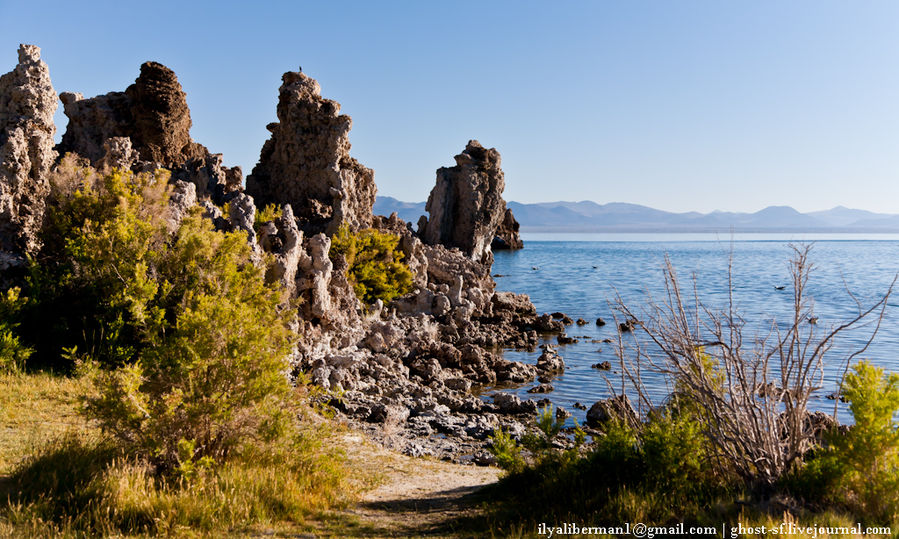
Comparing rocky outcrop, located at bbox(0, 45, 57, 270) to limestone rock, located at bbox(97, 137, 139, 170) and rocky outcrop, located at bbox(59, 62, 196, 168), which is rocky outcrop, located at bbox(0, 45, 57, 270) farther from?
rocky outcrop, located at bbox(59, 62, 196, 168)

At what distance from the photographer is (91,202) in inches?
626

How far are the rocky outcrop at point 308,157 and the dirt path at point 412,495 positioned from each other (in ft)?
62.2

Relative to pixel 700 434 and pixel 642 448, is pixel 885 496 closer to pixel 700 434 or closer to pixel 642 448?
pixel 700 434

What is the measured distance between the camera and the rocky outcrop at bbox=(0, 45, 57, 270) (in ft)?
52.5

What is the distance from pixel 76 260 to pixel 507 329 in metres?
20.5

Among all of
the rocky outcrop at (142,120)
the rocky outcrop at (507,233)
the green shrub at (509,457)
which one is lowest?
the green shrub at (509,457)

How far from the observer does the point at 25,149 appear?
53.8ft

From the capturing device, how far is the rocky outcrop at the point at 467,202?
81.1 m

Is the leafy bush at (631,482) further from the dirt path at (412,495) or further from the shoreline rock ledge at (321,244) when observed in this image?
the shoreline rock ledge at (321,244)

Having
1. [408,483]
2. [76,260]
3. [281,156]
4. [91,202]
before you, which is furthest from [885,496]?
[281,156]

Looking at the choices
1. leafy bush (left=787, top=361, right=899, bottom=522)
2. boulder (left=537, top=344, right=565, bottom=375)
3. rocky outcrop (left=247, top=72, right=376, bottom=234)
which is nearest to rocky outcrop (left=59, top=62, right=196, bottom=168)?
rocky outcrop (left=247, top=72, right=376, bottom=234)

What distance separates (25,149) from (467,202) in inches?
2596


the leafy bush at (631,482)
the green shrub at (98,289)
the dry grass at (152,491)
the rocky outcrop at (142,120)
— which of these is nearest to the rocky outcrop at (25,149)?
the green shrub at (98,289)

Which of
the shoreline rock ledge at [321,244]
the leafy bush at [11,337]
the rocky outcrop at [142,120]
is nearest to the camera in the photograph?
the leafy bush at [11,337]
